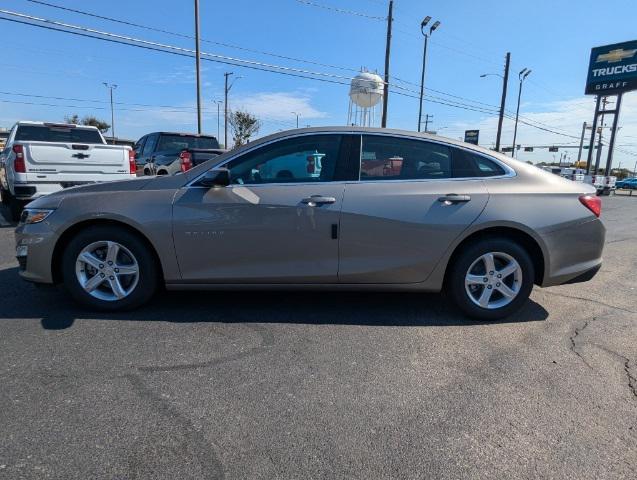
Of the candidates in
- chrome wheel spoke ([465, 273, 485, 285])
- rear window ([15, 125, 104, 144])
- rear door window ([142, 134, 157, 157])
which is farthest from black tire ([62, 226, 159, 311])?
rear door window ([142, 134, 157, 157])

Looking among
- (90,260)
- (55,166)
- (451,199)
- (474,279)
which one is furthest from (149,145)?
(474,279)

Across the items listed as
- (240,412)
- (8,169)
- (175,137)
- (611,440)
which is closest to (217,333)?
(240,412)

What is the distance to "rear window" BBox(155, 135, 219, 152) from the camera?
39.5 ft

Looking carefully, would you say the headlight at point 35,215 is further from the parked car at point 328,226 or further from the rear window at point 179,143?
the rear window at point 179,143

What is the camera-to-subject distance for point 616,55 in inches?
1649

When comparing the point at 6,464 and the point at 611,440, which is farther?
the point at 611,440

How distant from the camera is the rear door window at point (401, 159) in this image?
3.93m

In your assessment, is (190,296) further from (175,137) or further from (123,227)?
(175,137)

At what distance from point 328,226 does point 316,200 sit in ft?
0.77

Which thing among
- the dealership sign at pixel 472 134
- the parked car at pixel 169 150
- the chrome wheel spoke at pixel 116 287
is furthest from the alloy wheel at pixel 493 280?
the dealership sign at pixel 472 134

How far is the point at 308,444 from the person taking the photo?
2285 mm

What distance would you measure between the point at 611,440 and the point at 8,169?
29.9 feet

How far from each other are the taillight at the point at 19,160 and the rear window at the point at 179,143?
4670mm

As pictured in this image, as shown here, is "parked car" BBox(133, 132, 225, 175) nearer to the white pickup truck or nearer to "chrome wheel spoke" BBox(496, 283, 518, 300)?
the white pickup truck
